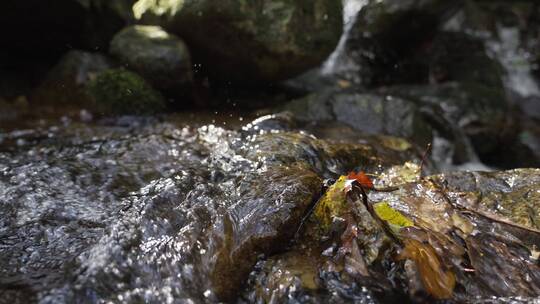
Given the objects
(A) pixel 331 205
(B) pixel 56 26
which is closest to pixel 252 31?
(B) pixel 56 26

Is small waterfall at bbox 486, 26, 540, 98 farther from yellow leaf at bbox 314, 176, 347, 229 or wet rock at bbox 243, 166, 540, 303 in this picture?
yellow leaf at bbox 314, 176, 347, 229

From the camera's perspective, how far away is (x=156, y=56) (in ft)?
18.6

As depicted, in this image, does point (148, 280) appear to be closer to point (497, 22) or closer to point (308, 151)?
point (308, 151)

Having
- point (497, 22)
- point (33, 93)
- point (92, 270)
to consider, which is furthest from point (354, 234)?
point (497, 22)

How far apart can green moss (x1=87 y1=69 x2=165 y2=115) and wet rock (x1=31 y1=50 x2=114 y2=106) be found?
0.16 meters

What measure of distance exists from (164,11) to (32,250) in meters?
4.05

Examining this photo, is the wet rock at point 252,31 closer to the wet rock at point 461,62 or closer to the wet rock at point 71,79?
the wet rock at point 71,79

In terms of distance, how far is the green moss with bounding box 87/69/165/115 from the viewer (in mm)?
5504

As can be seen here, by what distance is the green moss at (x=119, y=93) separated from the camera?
5.50 metres

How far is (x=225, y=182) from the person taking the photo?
3.21 meters

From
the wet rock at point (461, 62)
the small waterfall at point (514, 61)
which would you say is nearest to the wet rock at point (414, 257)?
the wet rock at point (461, 62)

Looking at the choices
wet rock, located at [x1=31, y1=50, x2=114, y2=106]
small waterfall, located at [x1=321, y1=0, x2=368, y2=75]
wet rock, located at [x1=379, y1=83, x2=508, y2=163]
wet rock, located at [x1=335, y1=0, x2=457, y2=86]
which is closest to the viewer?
wet rock, located at [x1=31, y1=50, x2=114, y2=106]

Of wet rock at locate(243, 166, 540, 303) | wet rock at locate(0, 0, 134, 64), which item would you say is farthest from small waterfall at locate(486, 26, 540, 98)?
wet rock at locate(0, 0, 134, 64)

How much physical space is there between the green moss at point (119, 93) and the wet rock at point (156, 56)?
0.60ft
